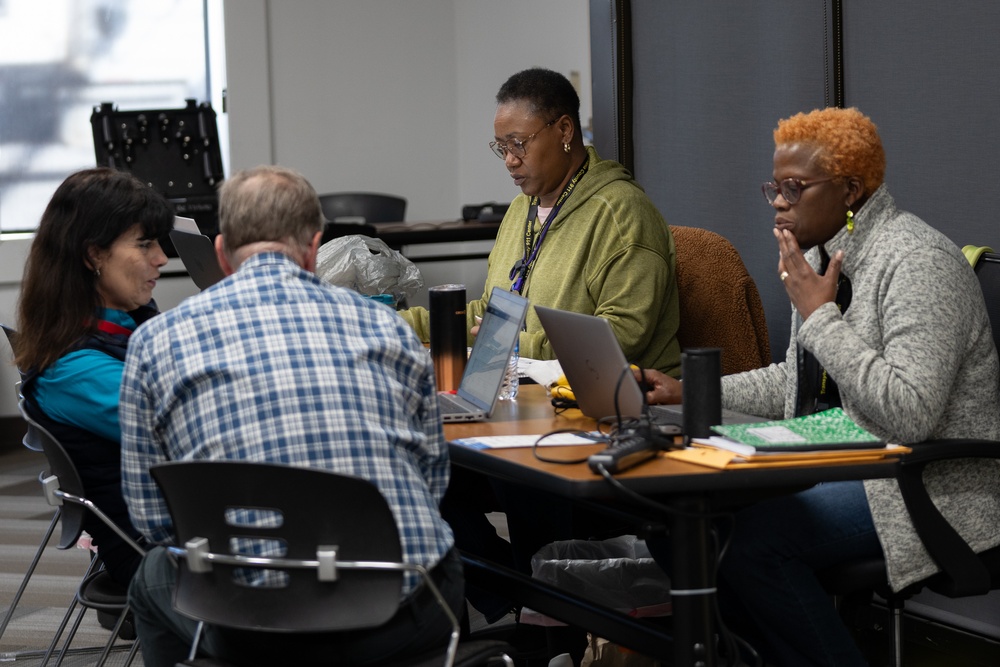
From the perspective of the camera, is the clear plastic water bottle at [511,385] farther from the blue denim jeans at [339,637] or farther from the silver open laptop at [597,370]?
the blue denim jeans at [339,637]

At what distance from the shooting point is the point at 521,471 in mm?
1877

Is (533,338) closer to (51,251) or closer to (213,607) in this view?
(51,251)

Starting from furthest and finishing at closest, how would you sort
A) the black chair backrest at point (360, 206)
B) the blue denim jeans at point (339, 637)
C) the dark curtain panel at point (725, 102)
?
1. the black chair backrest at point (360, 206)
2. the dark curtain panel at point (725, 102)
3. the blue denim jeans at point (339, 637)

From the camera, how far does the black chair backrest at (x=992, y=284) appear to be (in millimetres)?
2525

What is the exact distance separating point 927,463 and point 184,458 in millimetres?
1309

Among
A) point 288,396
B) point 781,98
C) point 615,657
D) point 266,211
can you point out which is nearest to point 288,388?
point 288,396

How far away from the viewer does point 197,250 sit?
3301mm

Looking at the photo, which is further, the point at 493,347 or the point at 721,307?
the point at 721,307

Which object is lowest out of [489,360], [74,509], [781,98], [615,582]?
[615,582]

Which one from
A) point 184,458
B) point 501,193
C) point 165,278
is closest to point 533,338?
point 184,458

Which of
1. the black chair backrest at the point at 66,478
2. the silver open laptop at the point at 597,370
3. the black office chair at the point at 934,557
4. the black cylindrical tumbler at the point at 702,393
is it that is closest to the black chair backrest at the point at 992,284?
the black office chair at the point at 934,557

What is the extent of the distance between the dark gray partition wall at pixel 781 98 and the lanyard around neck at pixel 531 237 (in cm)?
70

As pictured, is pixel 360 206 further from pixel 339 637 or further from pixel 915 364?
pixel 339 637

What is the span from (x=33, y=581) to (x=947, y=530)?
288 centimetres
